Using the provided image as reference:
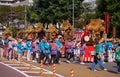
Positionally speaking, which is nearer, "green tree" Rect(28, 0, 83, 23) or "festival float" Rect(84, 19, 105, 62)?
"festival float" Rect(84, 19, 105, 62)

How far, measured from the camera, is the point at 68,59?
95.9 ft

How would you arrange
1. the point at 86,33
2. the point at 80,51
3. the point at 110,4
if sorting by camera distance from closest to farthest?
1. the point at 80,51
2. the point at 86,33
3. the point at 110,4

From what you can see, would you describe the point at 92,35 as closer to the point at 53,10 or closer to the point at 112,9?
the point at 112,9

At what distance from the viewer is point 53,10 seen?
5597 cm

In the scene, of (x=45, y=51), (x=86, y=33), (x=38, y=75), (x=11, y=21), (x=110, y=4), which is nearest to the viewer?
(x=38, y=75)

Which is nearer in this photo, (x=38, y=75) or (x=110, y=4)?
(x=38, y=75)

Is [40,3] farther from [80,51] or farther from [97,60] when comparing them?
[97,60]

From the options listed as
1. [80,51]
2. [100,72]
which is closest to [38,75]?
[100,72]

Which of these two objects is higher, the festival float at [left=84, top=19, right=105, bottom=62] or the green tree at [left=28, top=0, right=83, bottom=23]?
the green tree at [left=28, top=0, right=83, bottom=23]

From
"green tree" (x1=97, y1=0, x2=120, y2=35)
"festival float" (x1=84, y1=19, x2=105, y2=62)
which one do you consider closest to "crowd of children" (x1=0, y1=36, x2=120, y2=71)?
"festival float" (x1=84, y1=19, x2=105, y2=62)

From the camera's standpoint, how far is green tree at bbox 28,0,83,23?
56.2m

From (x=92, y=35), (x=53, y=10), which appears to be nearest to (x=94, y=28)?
(x=92, y=35)

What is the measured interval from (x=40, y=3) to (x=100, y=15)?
8.44 meters

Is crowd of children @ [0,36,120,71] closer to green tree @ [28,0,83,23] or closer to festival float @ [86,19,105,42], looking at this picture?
festival float @ [86,19,105,42]
